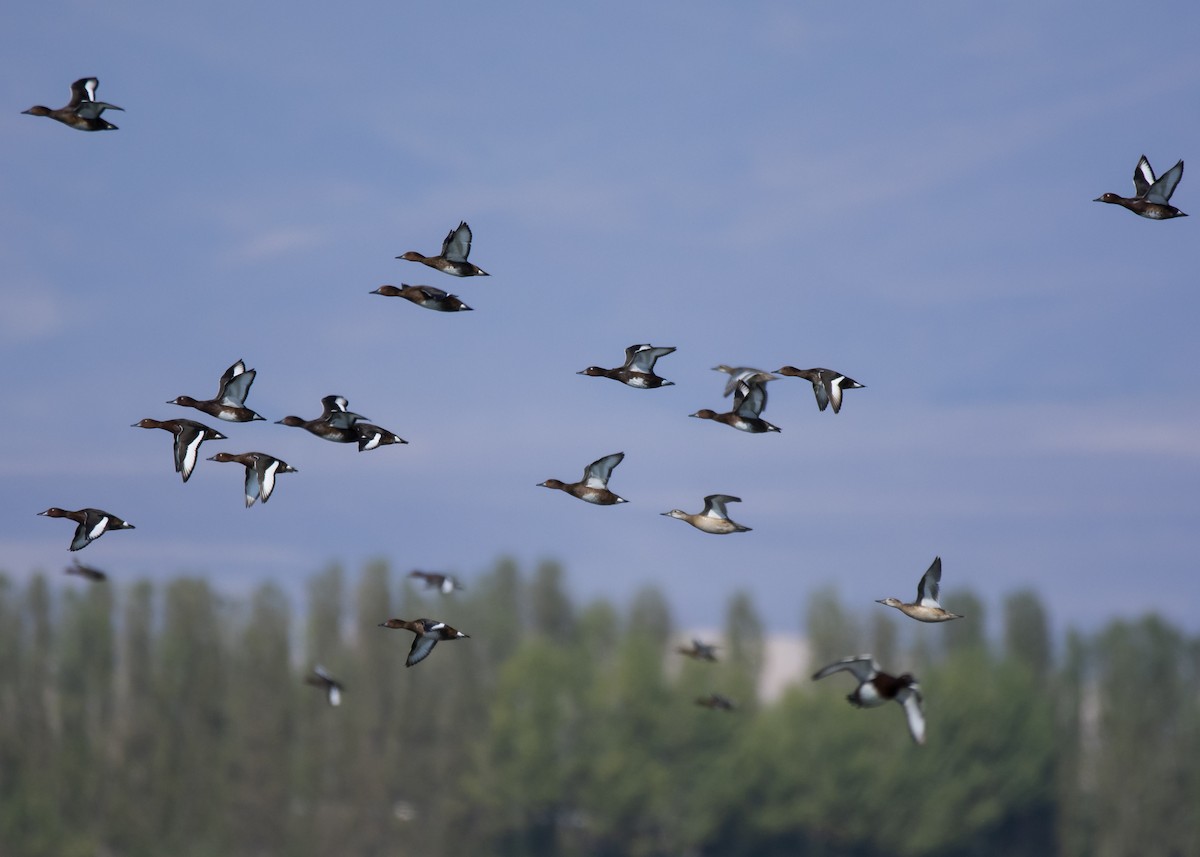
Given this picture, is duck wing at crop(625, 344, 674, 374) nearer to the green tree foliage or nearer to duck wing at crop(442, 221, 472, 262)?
duck wing at crop(442, 221, 472, 262)

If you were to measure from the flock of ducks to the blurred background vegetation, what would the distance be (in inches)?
2585

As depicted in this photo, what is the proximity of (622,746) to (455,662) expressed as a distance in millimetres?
12249

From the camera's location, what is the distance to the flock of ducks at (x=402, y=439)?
2758 centimetres

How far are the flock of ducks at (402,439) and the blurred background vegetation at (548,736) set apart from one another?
6565 cm

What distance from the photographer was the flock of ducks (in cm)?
2758

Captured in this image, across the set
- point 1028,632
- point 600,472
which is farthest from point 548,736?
point 600,472

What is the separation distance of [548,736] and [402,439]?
83293 millimetres

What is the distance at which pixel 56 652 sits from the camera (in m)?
99.6

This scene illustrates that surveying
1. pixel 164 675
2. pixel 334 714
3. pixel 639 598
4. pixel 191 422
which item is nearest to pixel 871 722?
pixel 639 598

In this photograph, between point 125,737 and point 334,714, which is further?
point 334,714

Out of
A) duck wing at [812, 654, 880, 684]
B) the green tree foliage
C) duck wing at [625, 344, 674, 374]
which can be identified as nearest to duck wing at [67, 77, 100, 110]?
duck wing at [625, 344, 674, 374]

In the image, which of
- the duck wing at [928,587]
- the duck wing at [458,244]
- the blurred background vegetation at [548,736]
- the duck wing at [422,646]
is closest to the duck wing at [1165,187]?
the duck wing at [928,587]

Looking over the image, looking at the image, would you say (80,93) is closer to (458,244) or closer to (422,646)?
(458,244)

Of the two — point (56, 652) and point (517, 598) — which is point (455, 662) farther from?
point (56, 652)
